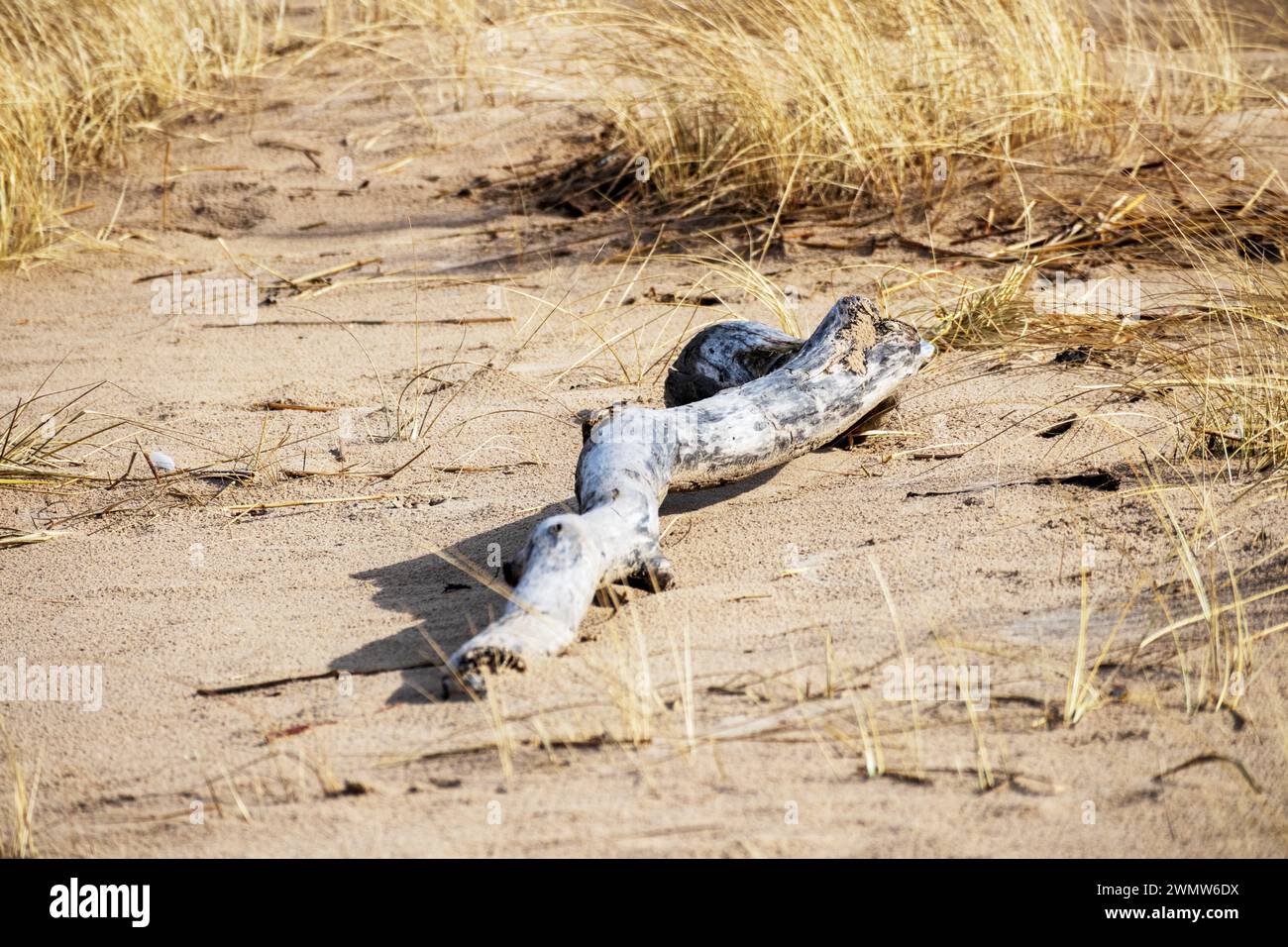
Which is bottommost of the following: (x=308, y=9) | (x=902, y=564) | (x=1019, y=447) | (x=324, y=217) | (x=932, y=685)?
(x=932, y=685)

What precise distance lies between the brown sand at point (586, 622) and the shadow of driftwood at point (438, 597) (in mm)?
11

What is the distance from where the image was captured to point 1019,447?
305cm

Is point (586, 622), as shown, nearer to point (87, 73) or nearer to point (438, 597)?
point (438, 597)

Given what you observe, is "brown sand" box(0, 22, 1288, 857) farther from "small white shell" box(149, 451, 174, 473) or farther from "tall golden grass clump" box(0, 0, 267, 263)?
"tall golden grass clump" box(0, 0, 267, 263)

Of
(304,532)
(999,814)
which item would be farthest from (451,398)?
(999,814)

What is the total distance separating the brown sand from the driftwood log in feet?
0.31

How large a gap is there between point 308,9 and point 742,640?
583cm

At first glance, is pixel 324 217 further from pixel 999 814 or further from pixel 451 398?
pixel 999 814

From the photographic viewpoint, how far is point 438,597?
2570mm

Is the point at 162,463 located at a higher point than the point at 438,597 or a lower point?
higher

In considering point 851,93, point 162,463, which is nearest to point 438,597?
point 162,463

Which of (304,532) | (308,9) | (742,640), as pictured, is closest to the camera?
(742,640)

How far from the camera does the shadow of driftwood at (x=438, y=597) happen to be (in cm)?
226

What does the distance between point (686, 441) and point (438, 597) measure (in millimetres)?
637
